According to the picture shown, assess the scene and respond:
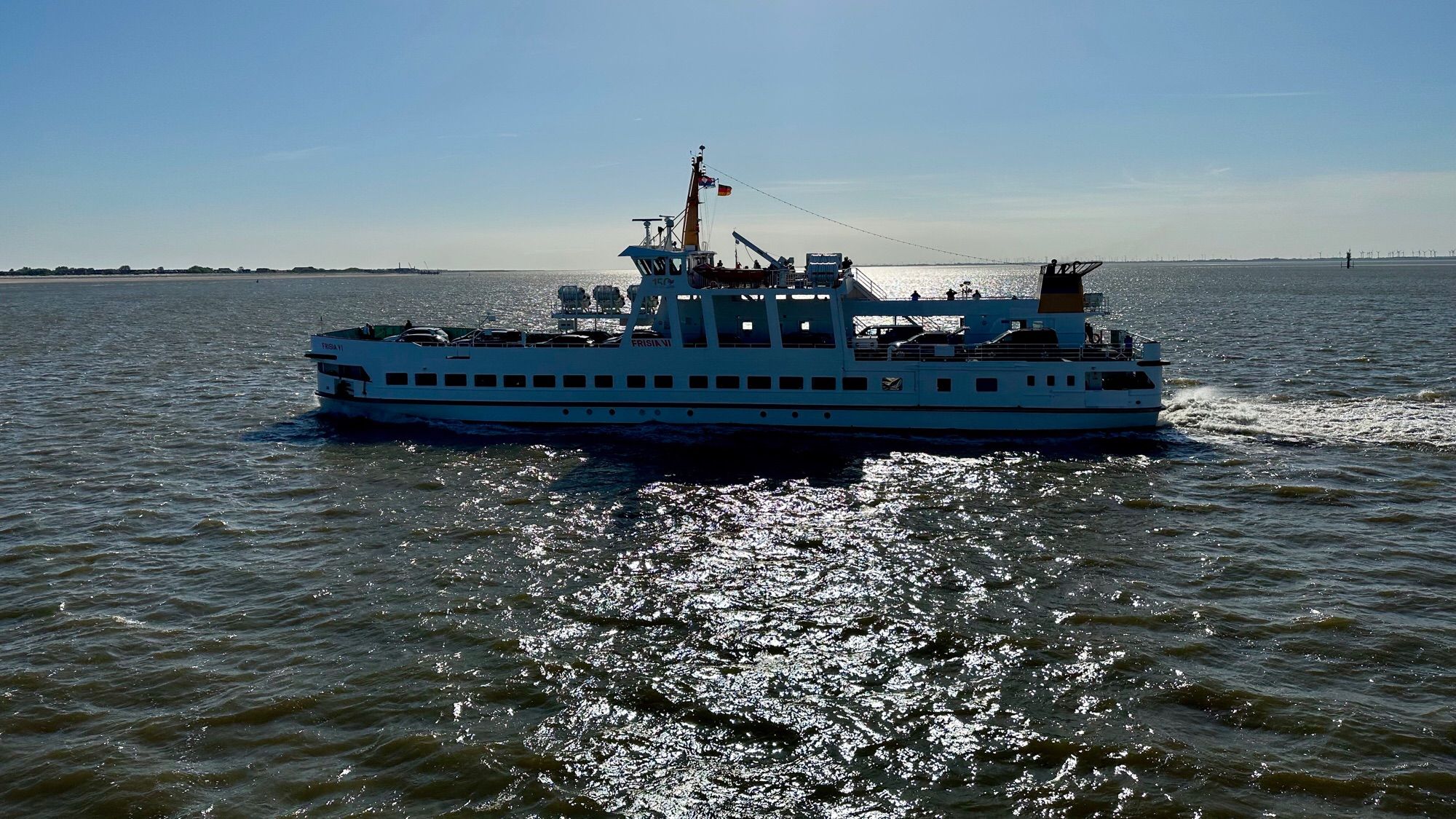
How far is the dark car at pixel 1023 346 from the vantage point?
31.9m

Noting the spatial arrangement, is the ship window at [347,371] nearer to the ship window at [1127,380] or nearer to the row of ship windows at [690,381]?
the row of ship windows at [690,381]

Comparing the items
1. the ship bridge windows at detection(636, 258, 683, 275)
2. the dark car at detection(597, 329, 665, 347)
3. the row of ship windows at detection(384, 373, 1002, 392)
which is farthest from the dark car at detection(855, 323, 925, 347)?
the dark car at detection(597, 329, 665, 347)

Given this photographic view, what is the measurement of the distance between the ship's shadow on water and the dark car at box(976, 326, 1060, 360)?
10.2 feet

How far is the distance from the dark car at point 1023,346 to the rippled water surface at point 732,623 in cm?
341

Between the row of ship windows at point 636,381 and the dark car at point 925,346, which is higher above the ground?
the dark car at point 925,346

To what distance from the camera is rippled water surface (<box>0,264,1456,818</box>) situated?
11414 mm

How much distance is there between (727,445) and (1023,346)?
1226cm

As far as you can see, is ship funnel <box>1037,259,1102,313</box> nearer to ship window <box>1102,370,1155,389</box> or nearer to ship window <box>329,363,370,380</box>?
ship window <box>1102,370,1155,389</box>

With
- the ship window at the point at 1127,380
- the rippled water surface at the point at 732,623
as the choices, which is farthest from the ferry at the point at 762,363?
the rippled water surface at the point at 732,623

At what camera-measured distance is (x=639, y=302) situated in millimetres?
32875

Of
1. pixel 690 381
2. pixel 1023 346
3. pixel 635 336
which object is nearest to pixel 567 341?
pixel 635 336

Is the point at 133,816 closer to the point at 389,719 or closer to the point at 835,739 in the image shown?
the point at 389,719

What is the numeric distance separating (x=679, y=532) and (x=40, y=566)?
1444 centimetres

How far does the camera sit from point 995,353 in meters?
32.0
